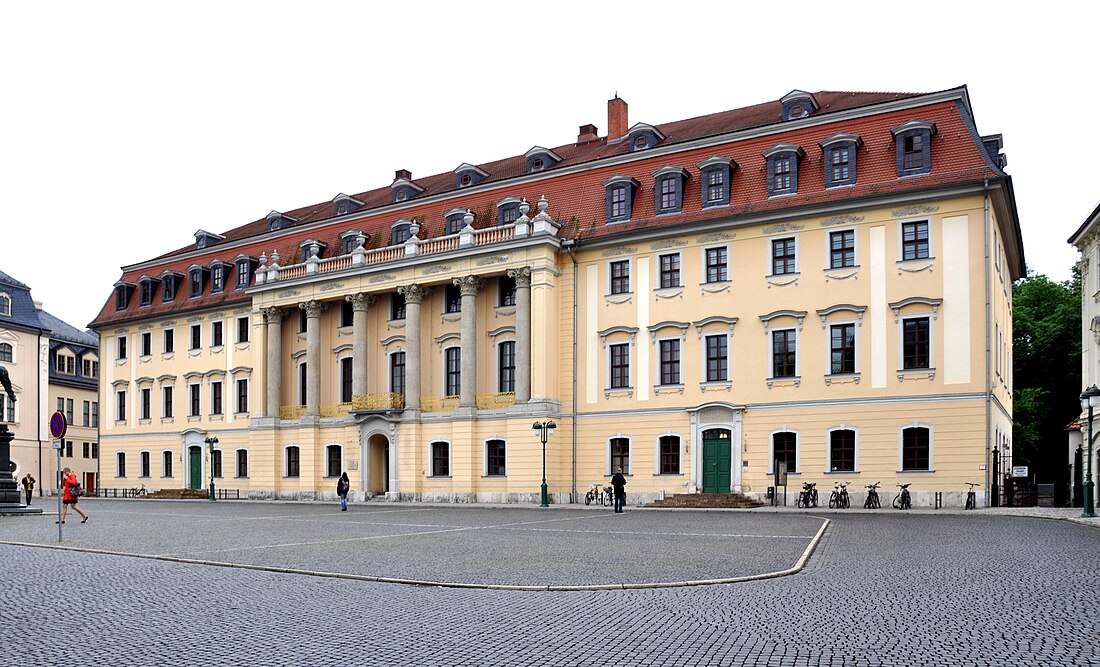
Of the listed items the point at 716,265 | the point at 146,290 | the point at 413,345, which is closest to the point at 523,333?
the point at 413,345

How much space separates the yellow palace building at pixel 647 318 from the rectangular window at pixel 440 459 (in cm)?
9

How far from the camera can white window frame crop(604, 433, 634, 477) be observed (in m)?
42.6

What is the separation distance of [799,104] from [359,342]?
22.4 metres

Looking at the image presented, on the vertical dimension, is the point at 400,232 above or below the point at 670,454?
above

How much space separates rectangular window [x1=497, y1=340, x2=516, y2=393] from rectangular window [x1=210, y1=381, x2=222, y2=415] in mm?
19555

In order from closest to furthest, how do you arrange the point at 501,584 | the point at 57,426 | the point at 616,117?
the point at 501,584 < the point at 57,426 < the point at 616,117

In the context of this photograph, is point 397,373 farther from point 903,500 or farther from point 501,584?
point 501,584

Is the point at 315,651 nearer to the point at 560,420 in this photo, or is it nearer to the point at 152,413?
the point at 560,420

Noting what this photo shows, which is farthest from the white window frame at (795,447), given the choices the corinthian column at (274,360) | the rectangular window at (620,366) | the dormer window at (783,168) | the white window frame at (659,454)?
the corinthian column at (274,360)

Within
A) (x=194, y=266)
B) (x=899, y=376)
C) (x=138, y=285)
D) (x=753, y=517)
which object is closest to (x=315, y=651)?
(x=753, y=517)

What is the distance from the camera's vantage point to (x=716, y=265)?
4116 centimetres

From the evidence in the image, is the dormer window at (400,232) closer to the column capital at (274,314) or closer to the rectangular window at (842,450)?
the column capital at (274,314)

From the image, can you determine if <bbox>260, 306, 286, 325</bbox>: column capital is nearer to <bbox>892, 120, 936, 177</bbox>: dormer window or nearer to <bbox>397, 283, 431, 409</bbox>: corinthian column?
<bbox>397, 283, 431, 409</bbox>: corinthian column

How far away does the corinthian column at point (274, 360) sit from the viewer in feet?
174
